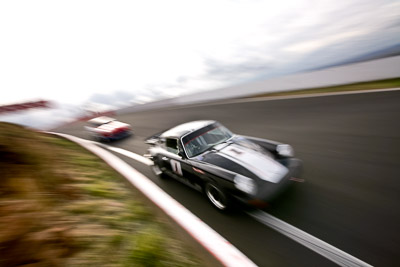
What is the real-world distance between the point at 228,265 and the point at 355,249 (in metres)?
1.60

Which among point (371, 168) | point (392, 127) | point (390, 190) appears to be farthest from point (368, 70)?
point (390, 190)

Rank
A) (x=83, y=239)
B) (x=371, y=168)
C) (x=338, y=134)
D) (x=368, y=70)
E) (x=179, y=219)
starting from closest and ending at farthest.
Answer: (x=83, y=239) < (x=179, y=219) < (x=371, y=168) < (x=338, y=134) < (x=368, y=70)

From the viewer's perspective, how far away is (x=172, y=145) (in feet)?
14.0

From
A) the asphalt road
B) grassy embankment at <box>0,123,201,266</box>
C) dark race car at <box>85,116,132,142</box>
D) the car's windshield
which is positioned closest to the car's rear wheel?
the asphalt road

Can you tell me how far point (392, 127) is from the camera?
482 cm

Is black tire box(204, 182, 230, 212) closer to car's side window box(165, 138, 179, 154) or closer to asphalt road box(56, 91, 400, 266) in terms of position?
asphalt road box(56, 91, 400, 266)

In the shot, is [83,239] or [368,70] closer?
[83,239]

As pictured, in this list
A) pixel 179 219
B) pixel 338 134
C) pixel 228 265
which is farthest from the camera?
pixel 338 134

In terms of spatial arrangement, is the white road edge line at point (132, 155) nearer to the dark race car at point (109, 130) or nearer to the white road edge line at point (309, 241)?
the dark race car at point (109, 130)

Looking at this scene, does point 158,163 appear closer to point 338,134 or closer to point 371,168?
point 371,168

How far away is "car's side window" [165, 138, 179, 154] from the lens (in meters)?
4.14

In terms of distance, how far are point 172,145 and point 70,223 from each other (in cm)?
224

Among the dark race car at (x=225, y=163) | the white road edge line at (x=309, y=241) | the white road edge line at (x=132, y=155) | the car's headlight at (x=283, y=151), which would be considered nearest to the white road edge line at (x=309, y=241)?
the white road edge line at (x=309, y=241)

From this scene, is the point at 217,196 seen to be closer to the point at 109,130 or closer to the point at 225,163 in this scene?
the point at 225,163
